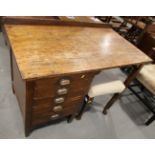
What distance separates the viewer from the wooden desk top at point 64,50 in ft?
2.80

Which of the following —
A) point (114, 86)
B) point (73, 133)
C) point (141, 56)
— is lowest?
point (73, 133)

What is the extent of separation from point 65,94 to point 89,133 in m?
0.60

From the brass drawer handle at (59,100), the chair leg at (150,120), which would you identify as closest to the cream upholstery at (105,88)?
the brass drawer handle at (59,100)

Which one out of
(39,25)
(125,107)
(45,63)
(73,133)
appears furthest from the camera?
(125,107)

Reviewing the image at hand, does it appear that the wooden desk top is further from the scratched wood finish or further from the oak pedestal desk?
the scratched wood finish

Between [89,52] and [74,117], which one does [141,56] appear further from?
[74,117]

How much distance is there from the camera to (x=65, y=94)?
3.57ft

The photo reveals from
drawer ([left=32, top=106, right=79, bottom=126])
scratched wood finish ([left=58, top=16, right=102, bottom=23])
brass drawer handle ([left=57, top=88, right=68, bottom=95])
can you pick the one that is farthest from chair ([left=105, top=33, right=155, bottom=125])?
brass drawer handle ([left=57, top=88, right=68, bottom=95])

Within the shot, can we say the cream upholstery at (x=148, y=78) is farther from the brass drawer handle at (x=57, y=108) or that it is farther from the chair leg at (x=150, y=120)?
the brass drawer handle at (x=57, y=108)

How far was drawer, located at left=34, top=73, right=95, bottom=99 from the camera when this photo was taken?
0.90 metres

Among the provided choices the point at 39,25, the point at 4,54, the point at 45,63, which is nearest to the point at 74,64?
the point at 45,63

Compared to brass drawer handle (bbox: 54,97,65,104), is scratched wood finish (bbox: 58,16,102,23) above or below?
above

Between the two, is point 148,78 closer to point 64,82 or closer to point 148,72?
point 148,72

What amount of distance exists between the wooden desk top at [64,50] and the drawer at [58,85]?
0.27 ft
